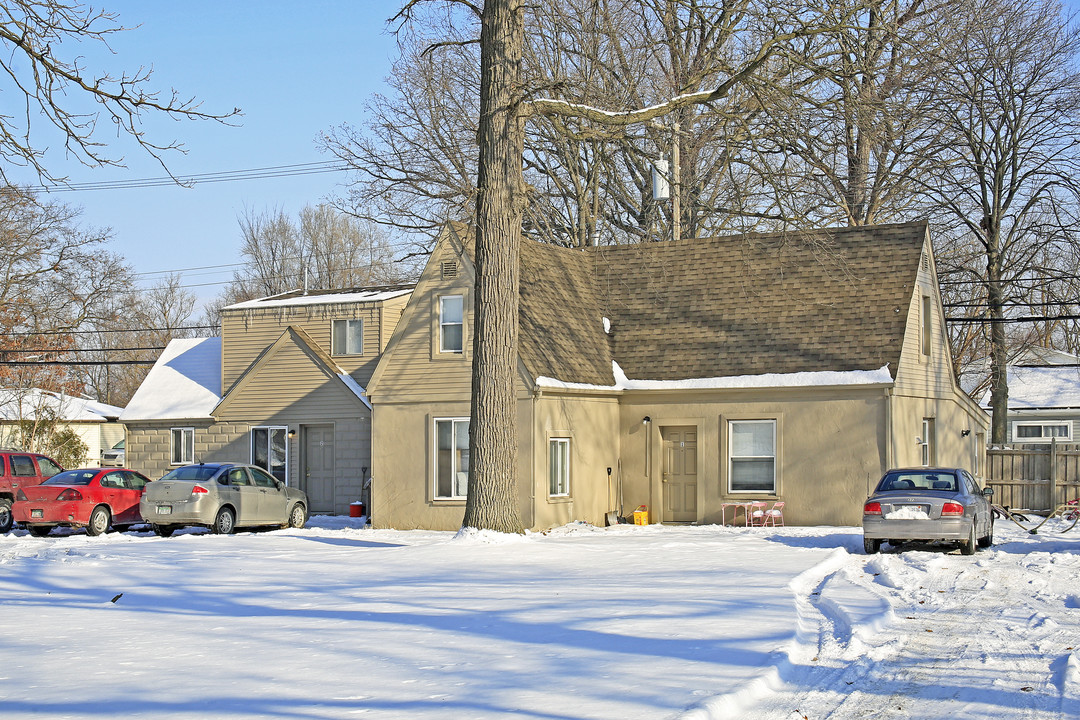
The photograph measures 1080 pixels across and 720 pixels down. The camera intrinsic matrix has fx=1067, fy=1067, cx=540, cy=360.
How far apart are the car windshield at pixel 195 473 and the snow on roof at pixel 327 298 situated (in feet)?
24.8

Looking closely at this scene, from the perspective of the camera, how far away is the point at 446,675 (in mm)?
7879

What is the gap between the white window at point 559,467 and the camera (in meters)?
22.4

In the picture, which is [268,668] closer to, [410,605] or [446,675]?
[446,675]

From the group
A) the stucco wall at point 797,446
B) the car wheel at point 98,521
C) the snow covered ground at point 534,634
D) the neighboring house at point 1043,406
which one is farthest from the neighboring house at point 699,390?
the neighboring house at point 1043,406

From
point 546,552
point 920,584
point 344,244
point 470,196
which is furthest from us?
point 344,244

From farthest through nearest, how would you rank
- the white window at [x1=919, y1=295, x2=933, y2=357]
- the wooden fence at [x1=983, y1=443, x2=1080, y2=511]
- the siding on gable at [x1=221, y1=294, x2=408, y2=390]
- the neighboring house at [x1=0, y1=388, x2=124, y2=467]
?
the neighboring house at [x1=0, y1=388, x2=124, y2=467], the siding on gable at [x1=221, y1=294, x2=408, y2=390], the wooden fence at [x1=983, y1=443, x2=1080, y2=511], the white window at [x1=919, y1=295, x2=933, y2=357]

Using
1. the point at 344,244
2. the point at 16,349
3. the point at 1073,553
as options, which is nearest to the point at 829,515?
the point at 1073,553

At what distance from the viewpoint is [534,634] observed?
941 cm

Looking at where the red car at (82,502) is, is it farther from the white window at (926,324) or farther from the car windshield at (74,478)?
the white window at (926,324)

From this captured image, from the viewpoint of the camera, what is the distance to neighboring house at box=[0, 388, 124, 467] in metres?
44.4

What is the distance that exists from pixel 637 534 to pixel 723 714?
14.3 meters

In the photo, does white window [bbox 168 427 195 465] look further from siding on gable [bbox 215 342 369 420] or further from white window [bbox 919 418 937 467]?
white window [bbox 919 418 937 467]

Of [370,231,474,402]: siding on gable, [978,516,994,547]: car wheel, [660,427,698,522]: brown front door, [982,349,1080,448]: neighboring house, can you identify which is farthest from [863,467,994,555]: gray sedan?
[982,349,1080,448]: neighboring house

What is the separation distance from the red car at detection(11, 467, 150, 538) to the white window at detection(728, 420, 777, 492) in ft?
43.1
